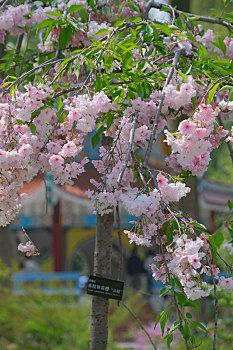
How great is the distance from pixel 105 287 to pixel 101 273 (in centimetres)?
22

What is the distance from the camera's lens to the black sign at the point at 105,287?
3293 mm

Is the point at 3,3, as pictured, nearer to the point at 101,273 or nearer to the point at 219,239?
the point at 101,273

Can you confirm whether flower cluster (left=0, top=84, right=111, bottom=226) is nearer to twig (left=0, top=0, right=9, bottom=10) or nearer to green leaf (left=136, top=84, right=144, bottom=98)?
green leaf (left=136, top=84, right=144, bottom=98)

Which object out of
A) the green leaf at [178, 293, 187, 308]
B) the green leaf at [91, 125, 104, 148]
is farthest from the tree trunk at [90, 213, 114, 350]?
the green leaf at [178, 293, 187, 308]

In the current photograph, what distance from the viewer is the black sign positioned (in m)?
3.29

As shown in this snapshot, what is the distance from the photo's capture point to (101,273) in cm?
354

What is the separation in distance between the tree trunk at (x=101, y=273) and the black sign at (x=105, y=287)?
0.16 meters

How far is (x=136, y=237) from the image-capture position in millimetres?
2410

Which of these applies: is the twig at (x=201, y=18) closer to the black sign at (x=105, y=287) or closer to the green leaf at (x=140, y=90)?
the green leaf at (x=140, y=90)

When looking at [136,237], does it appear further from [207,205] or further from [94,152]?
[207,205]

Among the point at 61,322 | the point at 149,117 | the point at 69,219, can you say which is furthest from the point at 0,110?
the point at 69,219

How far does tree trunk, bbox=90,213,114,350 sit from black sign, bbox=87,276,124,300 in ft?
0.53

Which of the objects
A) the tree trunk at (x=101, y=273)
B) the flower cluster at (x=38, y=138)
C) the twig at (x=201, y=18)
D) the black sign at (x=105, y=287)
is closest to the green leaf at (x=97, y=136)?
the flower cluster at (x=38, y=138)

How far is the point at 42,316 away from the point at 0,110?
3226mm
